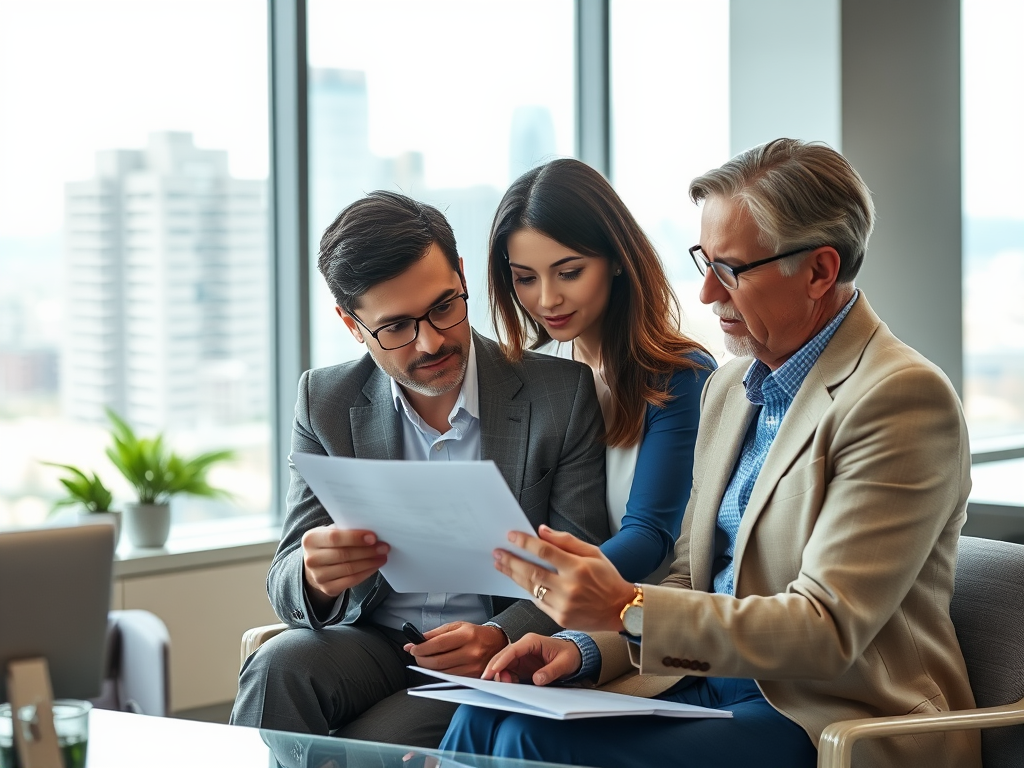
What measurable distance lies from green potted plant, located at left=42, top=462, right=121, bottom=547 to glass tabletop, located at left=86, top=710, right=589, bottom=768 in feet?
5.64

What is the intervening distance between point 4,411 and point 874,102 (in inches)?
131

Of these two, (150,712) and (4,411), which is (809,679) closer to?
(150,712)

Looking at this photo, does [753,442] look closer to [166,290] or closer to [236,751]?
[236,751]

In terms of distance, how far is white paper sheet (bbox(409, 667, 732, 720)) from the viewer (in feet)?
5.00

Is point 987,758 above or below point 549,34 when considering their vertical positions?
below

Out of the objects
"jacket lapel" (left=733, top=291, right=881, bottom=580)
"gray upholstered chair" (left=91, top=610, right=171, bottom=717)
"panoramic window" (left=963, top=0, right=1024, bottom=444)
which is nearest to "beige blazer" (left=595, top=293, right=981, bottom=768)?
"jacket lapel" (left=733, top=291, right=881, bottom=580)

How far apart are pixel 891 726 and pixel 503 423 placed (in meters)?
0.97

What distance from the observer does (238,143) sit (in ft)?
12.9

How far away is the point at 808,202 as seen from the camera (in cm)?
166

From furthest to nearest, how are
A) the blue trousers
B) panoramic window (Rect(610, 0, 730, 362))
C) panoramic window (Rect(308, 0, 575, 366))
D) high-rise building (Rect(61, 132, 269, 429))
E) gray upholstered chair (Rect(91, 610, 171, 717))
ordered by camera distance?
panoramic window (Rect(610, 0, 730, 362))
panoramic window (Rect(308, 0, 575, 366))
high-rise building (Rect(61, 132, 269, 429))
gray upholstered chair (Rect(91, 610, 171, 717))
the blue trousers

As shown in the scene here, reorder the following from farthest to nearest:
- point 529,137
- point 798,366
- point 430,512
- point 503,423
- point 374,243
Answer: point 529,137
point 503,423
point 374,243
point 798,366
point 430,512

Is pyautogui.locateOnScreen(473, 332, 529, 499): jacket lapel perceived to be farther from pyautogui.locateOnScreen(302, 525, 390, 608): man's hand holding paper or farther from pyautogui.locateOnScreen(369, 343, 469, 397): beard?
pyautogui.locateOnScreen(302, 525, 390, 608): man's hand holding paper

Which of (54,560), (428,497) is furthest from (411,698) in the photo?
(54,560)

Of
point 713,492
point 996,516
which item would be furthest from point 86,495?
point 996,516
